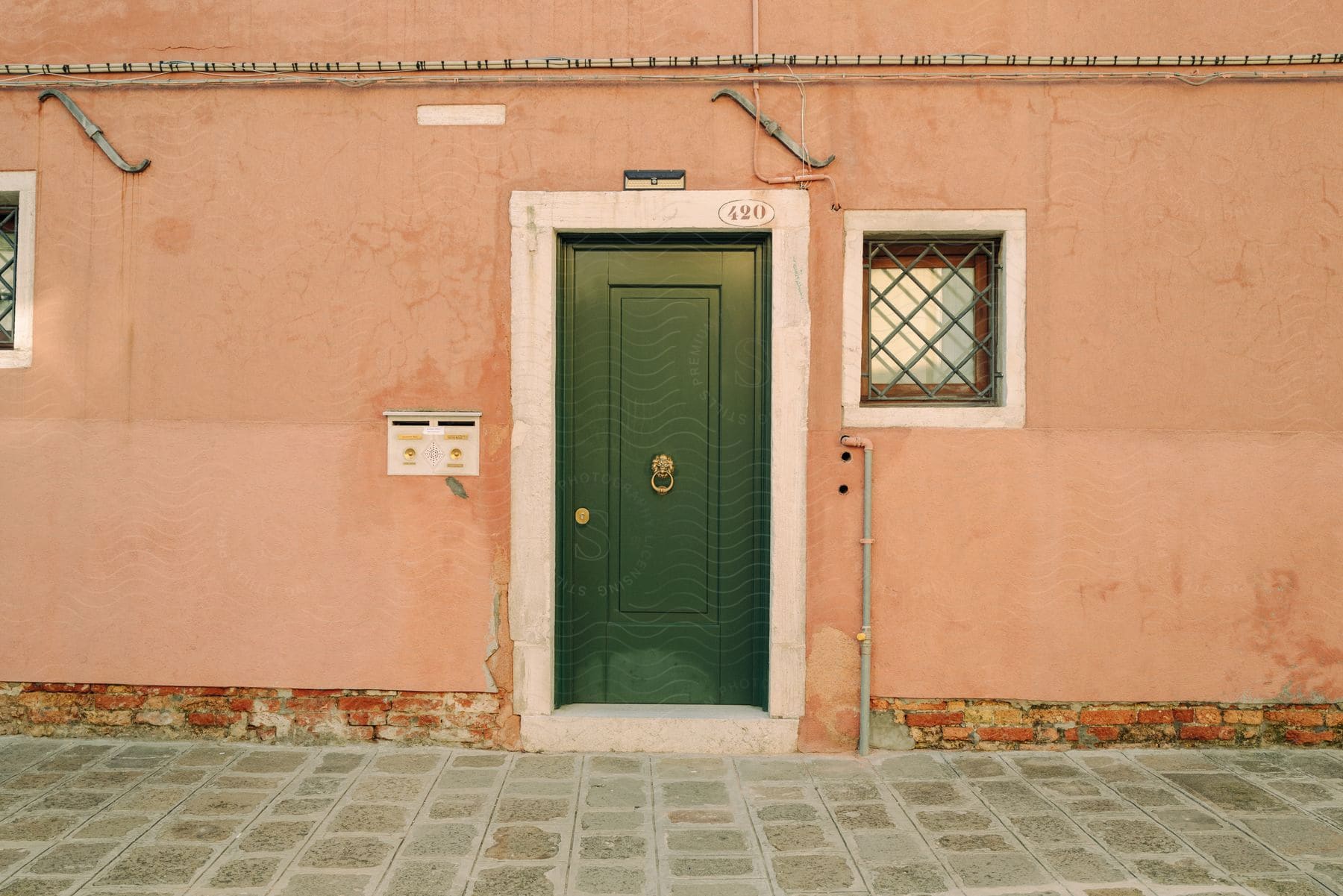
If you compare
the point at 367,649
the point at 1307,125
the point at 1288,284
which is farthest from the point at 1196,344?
the point at 367,649

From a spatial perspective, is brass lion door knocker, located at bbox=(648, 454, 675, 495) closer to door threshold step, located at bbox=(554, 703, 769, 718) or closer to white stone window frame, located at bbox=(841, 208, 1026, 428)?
white stone window frame, located at bbox=(841, 208, 1026, 428)

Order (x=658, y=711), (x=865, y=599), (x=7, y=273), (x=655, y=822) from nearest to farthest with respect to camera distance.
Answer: (x=655, y=822) → (x=865, y=599) → (x=658, y=711) → (x=7, y=273)

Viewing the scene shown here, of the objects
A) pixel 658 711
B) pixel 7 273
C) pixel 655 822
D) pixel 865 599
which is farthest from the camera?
pixel 7 273

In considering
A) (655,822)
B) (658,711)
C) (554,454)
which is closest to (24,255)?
(554,454)

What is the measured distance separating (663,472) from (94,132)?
3.34 m

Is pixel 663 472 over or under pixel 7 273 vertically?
under

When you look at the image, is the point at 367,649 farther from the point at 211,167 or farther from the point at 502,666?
the point at 211,167

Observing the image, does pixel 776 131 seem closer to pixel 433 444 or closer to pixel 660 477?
pixel 660 477

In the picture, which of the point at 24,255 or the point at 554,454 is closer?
the point at 554,454

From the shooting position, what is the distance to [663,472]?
438 cm

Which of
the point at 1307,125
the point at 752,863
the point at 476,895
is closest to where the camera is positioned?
the point at 476,895

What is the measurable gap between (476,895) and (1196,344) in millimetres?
4058

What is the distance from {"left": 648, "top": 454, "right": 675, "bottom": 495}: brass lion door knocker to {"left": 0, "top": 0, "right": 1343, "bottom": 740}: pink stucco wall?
0.76 m

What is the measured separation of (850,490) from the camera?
4.25m
